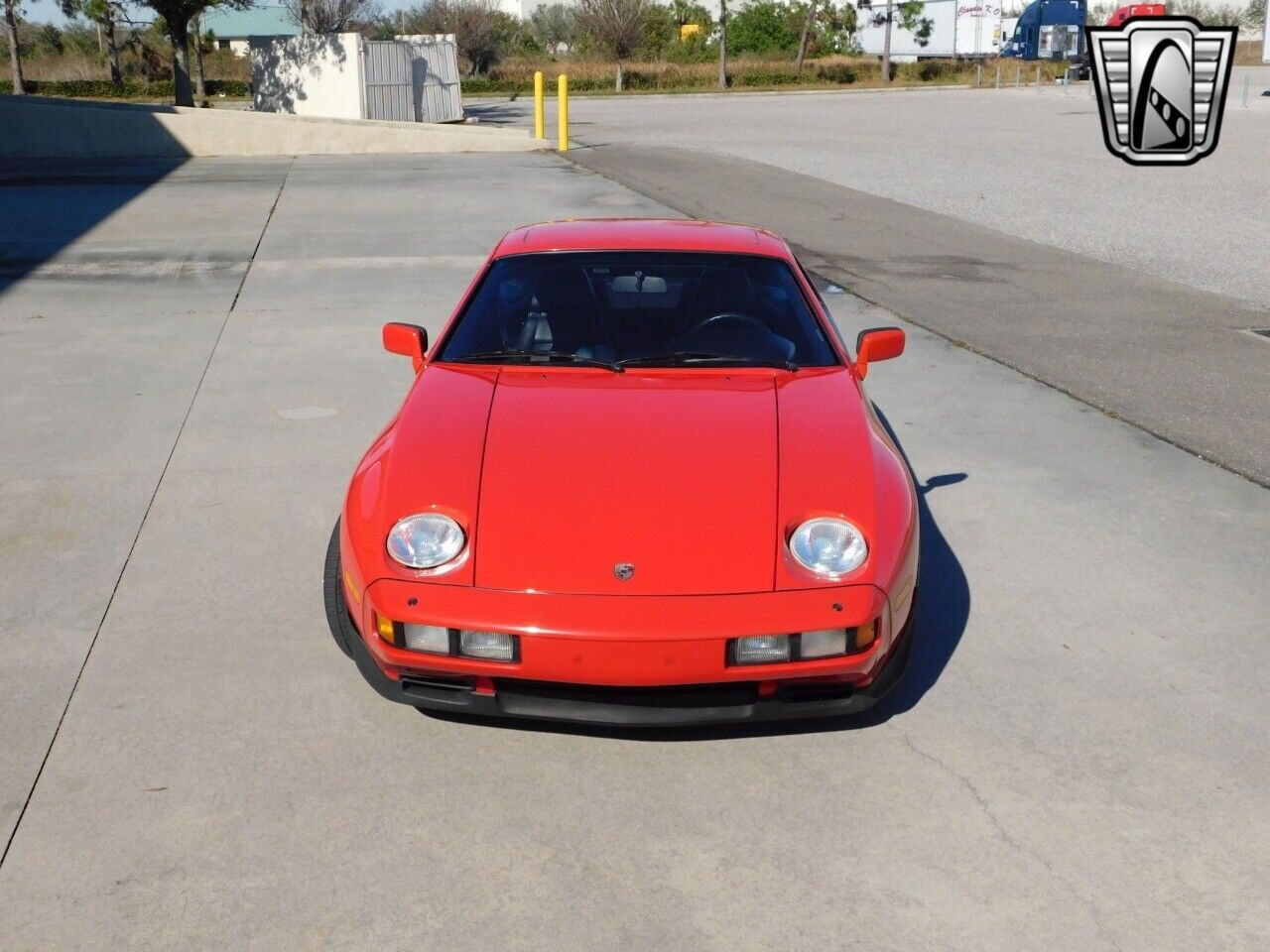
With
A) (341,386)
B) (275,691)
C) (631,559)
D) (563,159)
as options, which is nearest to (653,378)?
(631,559)

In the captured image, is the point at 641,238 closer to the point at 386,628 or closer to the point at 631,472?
the point at 631,472

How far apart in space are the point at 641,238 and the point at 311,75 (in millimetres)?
26837

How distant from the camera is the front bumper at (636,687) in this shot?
3.45 meters

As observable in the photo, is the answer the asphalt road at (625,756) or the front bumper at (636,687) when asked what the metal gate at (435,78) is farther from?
the front bumper at (636,687)

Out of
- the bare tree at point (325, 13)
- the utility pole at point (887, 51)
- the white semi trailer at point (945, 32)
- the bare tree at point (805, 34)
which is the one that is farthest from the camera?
the bare tree at point (805, 34)

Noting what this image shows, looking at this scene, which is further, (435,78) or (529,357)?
(435,78)

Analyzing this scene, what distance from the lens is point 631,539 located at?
12.1 ft

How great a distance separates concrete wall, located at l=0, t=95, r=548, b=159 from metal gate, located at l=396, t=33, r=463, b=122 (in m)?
5.46

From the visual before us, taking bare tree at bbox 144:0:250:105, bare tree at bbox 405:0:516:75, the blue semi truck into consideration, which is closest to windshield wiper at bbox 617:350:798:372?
bare tree at bbox 144:0:250:105

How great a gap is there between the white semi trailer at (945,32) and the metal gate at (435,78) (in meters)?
37.6

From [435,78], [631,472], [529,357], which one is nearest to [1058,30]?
[435,78]

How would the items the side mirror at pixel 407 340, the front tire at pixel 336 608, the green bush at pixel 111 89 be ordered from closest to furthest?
the front tire at pixel 336 608 < the side mirror at pixel 407 340 < the green bush at pixel 111 89

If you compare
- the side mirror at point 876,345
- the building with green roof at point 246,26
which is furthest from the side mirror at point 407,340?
the building with green roof at point 246,26

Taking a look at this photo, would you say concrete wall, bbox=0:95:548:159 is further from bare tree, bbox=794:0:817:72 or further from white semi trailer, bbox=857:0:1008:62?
bare tree, bbox=794:0:817:72
